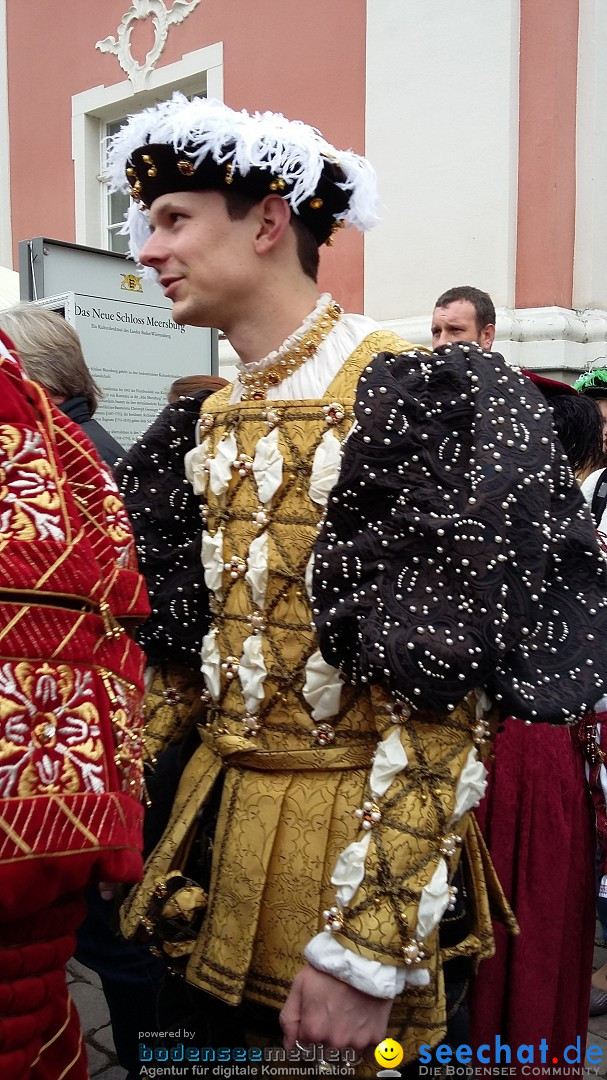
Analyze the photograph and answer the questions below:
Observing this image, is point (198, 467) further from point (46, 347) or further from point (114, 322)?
point (114, 322)

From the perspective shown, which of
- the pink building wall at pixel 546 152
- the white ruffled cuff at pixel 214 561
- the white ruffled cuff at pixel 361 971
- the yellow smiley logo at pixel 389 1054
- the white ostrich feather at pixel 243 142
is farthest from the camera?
the pink building wall at pixel 546 152

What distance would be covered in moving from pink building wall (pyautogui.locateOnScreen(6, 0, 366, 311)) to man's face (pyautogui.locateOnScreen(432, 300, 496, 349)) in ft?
7.46

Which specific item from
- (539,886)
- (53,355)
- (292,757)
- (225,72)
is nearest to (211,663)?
(292,757)

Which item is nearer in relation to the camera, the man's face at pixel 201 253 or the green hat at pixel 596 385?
the man's face at pixel 201 253

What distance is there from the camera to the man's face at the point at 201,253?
141cm

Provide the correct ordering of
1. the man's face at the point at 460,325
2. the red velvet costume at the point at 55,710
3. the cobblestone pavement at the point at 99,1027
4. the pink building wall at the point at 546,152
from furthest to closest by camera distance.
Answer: the pink building wall at the point at 546,152 → the man's face at the point at 460,325 → the cobblestone pavement at the point at 99,1027 → the red velvet costume at the point at 55,710

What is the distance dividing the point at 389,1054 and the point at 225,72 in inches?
263

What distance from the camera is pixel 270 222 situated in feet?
4.76

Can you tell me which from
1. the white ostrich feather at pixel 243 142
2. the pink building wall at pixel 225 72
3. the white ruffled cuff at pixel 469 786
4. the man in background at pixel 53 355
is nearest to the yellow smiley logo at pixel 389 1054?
the white ruffled cuff at pixel 469 786

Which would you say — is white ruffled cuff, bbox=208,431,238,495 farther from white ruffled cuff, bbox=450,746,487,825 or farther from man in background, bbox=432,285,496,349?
man in background, bbox=432,285,496,349

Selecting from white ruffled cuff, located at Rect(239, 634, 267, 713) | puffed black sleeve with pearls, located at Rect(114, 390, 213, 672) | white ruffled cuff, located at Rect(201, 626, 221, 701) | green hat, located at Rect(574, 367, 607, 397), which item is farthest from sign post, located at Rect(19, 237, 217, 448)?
white ruffled cuff, located at Rect(239, 634, 267, 713)

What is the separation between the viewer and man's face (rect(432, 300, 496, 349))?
3.52 metres

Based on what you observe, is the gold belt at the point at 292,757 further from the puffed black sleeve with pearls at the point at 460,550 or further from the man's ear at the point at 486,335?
the man's ear at the point at 486,335

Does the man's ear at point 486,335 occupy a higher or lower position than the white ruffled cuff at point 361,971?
higher
